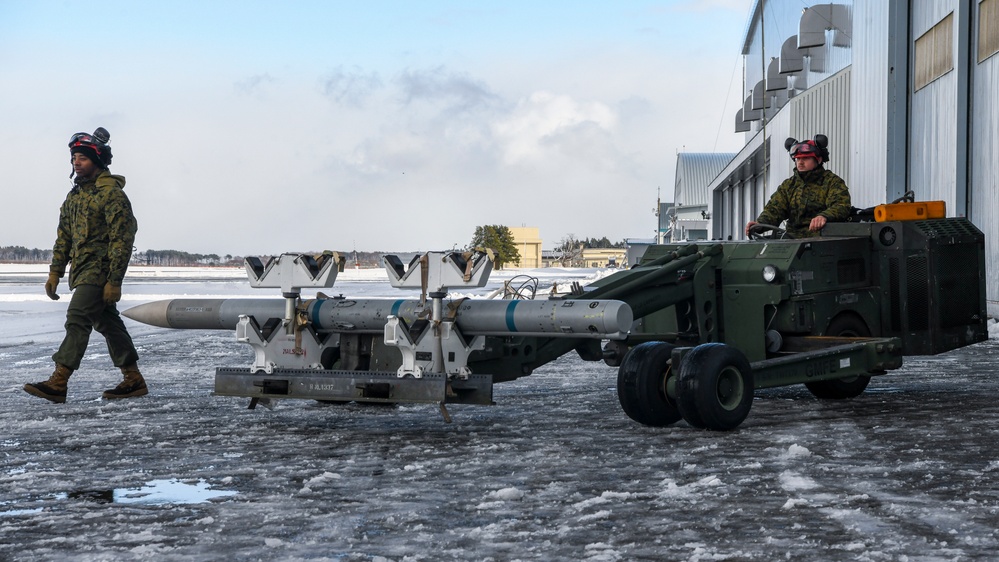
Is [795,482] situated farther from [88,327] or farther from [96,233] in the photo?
[96,233]

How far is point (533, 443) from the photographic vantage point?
7.21 m

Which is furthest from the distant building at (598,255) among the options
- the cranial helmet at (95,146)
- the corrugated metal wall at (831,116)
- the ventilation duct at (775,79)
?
the cranial helmet at (95,146)

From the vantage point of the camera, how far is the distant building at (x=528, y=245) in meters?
154

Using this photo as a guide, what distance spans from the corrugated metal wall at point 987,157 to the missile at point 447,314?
1204cm

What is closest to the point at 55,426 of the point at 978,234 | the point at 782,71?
the point at 978,234

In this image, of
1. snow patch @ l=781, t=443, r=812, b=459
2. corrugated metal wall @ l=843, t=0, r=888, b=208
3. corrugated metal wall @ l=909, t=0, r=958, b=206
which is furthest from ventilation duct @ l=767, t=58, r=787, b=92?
snow patch @ l=781, t=443, r=812, b=459

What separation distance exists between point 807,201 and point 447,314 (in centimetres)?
410

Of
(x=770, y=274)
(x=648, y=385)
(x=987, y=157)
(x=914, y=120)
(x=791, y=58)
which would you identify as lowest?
(x=648, y=385)

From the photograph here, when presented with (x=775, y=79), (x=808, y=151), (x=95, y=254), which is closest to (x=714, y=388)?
(x=808, y=151)

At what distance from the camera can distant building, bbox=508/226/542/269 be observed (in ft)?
504

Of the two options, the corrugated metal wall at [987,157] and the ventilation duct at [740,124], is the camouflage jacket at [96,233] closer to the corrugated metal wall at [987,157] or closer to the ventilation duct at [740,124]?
the corrugated metal wall at [987,157]

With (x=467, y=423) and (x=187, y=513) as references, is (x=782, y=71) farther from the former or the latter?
(x=187, y=513)

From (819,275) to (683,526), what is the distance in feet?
15.6

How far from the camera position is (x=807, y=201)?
1013 centimetres
